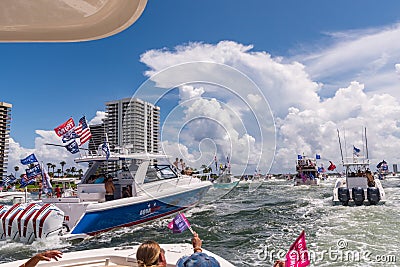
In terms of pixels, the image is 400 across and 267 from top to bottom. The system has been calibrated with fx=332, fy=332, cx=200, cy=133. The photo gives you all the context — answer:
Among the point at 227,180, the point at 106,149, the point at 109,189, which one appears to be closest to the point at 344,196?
the point at 109,189

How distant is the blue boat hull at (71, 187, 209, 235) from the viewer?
9758 millimetres

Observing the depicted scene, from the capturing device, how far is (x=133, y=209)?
36.4 feet

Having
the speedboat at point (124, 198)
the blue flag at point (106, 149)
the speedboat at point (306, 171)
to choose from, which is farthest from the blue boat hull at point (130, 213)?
the speedboat at point (306, 171)

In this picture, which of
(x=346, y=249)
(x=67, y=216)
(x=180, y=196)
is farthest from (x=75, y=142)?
(x=346, y=249)

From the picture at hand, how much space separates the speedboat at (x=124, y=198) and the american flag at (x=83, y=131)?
0.81 metres

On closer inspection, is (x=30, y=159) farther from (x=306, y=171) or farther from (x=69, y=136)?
(x=306, y=171)

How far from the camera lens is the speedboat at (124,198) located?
978cm

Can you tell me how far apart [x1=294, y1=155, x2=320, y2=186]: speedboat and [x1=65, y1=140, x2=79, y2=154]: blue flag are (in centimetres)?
3545

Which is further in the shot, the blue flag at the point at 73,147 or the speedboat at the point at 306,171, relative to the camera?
the speedboat at the point at 306,171

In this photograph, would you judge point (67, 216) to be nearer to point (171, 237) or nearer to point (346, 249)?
point (171, 237)

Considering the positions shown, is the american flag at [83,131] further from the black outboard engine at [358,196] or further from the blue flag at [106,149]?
the black outboard engine at [358,196]

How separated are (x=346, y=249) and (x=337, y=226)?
117 inches

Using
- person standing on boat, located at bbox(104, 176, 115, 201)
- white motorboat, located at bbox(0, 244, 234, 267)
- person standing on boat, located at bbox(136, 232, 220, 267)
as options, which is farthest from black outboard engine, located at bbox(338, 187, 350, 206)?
person standing on boat, located at bbox(136, 232, 220, 267)

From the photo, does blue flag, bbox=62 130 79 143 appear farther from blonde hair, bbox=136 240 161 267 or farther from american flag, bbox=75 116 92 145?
blonde hair, bbox=136 240 161 267
